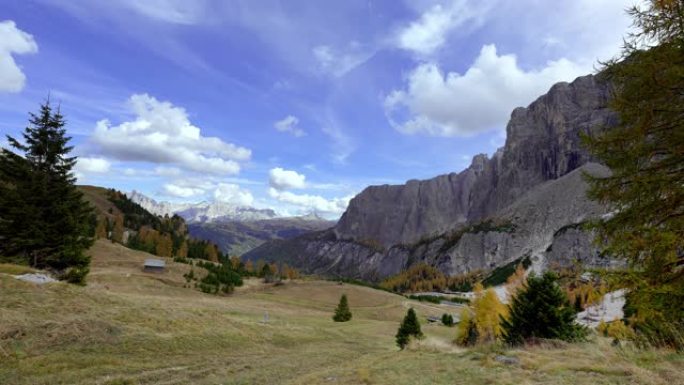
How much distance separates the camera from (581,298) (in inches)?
4205

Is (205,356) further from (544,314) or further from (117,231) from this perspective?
(117,231)

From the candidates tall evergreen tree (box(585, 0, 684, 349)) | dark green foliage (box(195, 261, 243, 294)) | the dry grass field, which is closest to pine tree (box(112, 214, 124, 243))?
dark green foliage (box(195, 261, 243, 294))

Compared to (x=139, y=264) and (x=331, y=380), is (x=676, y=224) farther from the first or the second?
(x=139, y=264)

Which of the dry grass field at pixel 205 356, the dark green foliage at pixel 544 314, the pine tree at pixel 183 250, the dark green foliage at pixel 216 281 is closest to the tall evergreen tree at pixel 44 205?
the dry grass field at pixel 205 356

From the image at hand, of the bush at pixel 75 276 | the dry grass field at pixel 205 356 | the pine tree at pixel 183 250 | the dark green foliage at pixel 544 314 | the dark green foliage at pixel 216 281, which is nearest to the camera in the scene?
the dry grass field at pixel 205 356

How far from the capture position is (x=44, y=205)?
37.6 metres

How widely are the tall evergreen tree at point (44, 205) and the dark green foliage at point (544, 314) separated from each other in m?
36.7

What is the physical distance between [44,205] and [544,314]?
4363cm

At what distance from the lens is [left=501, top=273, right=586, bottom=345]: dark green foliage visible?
28250mm

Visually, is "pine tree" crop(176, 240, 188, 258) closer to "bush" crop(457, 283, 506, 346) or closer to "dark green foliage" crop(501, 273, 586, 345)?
"bush" crop(457, 283, 506, 346)

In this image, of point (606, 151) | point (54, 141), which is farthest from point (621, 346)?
point (54, 141)

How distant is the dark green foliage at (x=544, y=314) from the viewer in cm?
2825

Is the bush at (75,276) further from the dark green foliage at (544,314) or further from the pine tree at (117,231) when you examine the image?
the pine tree at (117,231)

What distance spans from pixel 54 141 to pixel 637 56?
153 ft
